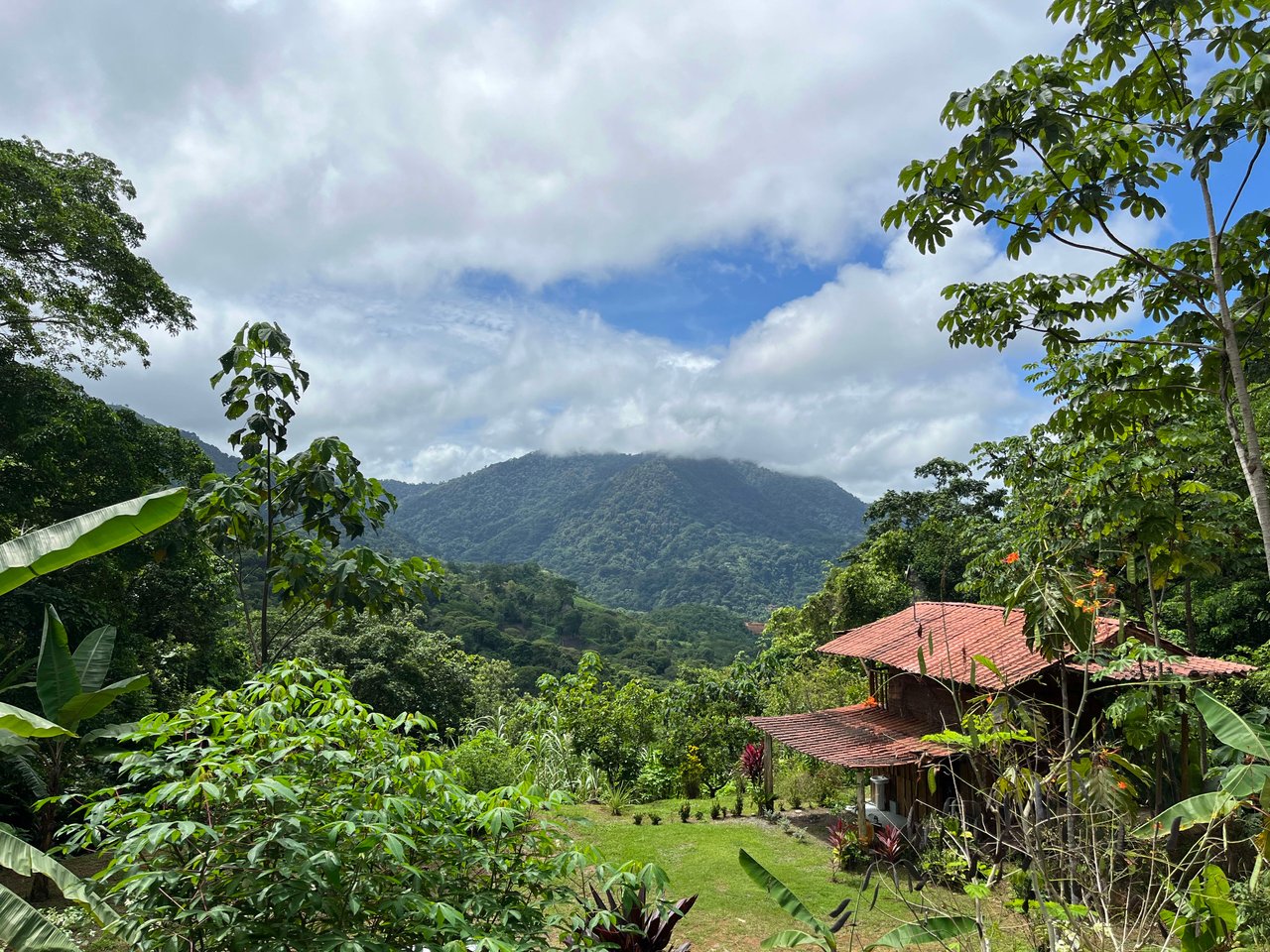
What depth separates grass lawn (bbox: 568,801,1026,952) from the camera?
7270 millimetres

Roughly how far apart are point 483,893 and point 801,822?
10492 mm

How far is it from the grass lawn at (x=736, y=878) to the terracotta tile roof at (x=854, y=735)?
1366 millimetres

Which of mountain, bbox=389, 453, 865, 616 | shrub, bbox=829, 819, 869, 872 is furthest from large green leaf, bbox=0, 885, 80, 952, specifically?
mountain, bbox=389, 453, 865, 616

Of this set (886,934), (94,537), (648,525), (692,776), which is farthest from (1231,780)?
(648,525)

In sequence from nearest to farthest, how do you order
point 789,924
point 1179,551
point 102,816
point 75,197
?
point 102,816, point 1179,551, point 789,924, point 75,197

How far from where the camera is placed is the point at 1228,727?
3.44 m

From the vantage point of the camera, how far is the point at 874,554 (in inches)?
1055

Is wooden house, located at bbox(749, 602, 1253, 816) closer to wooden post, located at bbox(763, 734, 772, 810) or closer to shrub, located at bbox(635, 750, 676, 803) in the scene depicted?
wooden post, located at bbox(763, 734, 772, 810)

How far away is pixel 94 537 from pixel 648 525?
135858 millimetres

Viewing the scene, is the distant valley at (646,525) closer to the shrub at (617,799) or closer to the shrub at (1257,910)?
the shrub at (617,799)

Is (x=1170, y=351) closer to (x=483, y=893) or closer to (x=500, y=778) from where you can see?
(x=483, y=893)

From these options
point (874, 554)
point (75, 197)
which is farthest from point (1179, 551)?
point (874, 554)

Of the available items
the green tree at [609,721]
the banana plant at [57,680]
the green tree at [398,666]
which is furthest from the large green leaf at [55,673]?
the green tree at [398,666]

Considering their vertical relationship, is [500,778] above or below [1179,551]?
below
